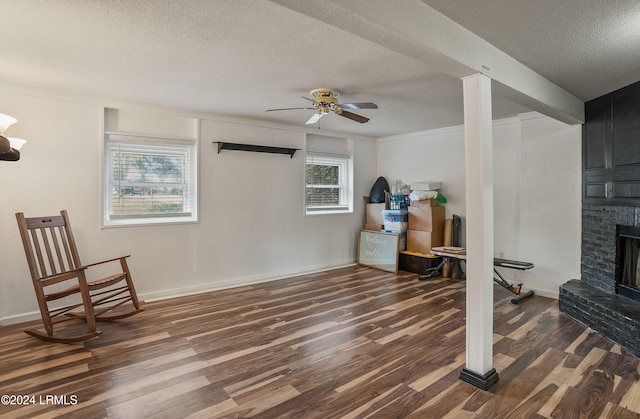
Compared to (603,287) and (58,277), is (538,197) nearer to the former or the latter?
(603,287)

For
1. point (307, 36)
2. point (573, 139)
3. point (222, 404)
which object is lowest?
point (222, 404)

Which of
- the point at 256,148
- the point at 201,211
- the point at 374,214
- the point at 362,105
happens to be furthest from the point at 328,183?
the point at 362,105

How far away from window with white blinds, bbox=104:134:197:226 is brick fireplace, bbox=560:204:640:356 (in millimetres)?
4370

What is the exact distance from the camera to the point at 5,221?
3232 millimetres

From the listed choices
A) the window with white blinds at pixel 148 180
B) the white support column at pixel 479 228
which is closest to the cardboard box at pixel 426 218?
the white support column at pixel 479 228

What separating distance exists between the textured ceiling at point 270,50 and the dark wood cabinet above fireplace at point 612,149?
0.18 meters

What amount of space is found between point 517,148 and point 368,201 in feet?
8.19

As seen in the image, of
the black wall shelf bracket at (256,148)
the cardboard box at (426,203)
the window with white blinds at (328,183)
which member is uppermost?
the black wall shelf bracket at (256,148)

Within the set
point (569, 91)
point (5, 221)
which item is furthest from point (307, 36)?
point (5, 221)

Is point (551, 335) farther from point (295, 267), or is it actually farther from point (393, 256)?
point (295, 267)

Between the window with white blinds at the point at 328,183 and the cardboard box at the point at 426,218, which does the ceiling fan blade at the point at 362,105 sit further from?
the cardboard box at the point at 426,218

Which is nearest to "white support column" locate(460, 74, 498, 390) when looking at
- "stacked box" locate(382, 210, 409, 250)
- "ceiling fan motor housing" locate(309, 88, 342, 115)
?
"ceiling fan motor housing" locate(309, 88, 342, 115)

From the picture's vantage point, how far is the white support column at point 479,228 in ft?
7.00

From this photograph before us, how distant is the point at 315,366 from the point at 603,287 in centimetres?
310
